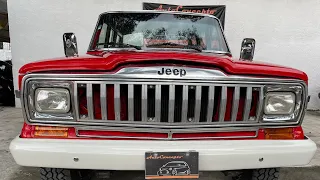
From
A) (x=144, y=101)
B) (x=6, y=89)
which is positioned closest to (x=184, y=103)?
(x=144, y=101)

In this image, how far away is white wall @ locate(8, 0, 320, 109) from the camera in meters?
7.05

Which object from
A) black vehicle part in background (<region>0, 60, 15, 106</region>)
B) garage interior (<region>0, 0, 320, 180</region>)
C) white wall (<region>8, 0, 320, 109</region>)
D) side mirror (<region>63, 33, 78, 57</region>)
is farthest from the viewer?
black vehicle part in background (<region>0, 60, 15, 106</region>)

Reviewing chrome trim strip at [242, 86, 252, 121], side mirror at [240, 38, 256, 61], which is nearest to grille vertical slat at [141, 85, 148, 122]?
chrome trim strip at [242, 86, 252, 121]

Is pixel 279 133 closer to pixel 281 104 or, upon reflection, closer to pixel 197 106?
pixel 281 104

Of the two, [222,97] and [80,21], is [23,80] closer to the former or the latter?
[222,97]

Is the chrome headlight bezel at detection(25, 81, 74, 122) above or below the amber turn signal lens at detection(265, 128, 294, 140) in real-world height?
above

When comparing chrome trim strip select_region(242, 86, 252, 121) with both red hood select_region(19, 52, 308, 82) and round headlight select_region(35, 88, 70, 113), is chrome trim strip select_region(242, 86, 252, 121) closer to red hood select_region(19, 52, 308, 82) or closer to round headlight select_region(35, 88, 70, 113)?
red hood select_region(19, 52, 308, 82)

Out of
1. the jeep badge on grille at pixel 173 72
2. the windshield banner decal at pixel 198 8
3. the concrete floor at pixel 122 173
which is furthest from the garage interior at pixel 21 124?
the jeep badge on grille at pixel 173 72

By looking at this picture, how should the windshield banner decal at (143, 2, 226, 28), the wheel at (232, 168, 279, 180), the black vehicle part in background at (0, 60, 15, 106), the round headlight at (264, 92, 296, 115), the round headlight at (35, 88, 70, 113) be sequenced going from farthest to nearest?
the black vehicle part in background at (0, 60, 15, 106) → the windshield banner decal at (143, 2, 226, 28) → the wheel at (232, 168, 279, 180) → the round headlight at (264, 92, 296, 115) → the round headlight at (35, 88, 70, 113)

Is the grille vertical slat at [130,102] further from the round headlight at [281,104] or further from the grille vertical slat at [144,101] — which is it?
the round headlight at [281,104]

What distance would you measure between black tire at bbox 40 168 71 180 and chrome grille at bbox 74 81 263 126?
0.54 meters

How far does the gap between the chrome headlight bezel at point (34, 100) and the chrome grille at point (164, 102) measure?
0.07 meters

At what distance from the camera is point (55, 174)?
213cm

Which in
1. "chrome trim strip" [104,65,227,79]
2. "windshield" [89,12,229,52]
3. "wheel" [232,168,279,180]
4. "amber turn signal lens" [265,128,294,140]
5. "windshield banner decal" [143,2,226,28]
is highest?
"windshield banner decal" [143,2,226,28]
